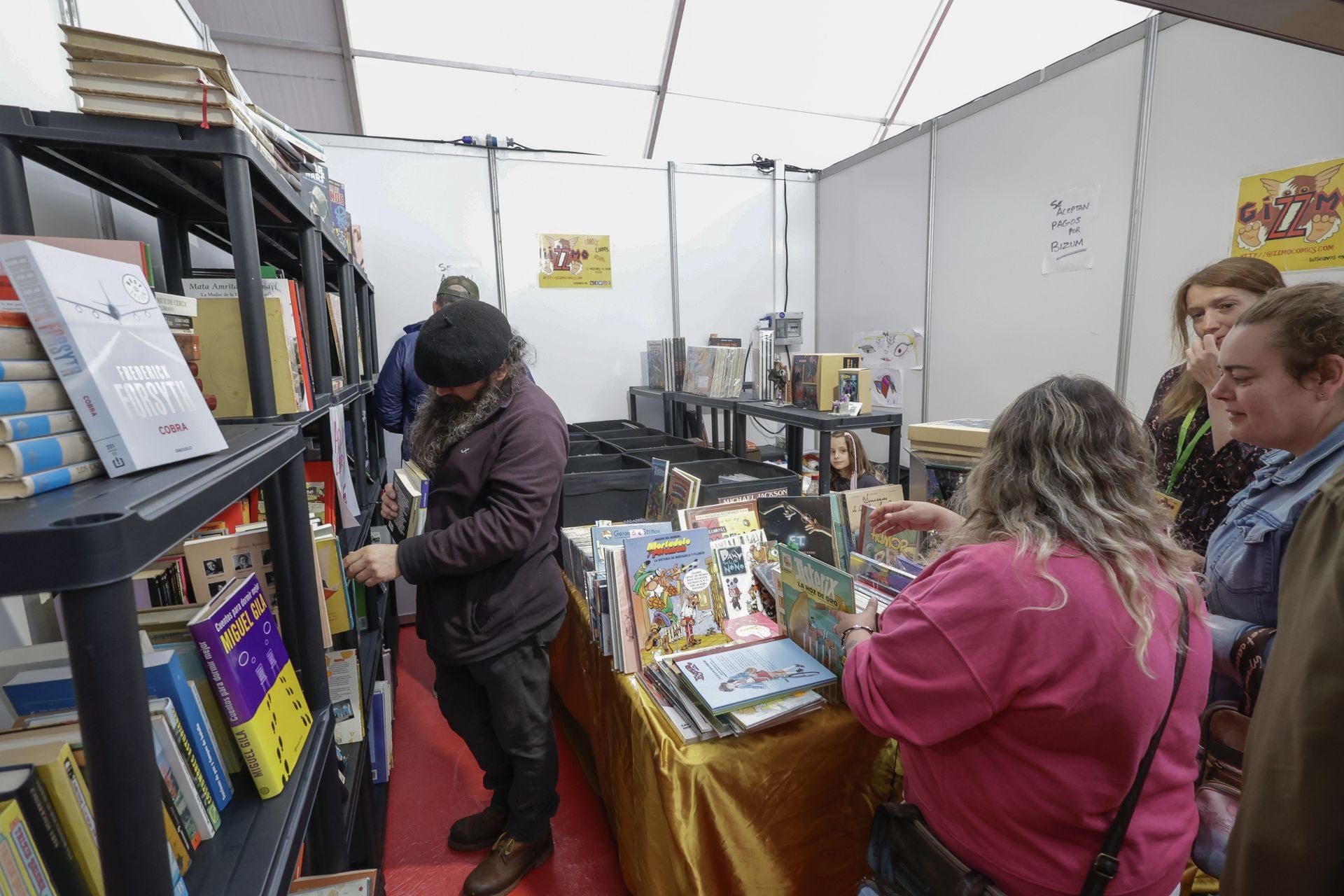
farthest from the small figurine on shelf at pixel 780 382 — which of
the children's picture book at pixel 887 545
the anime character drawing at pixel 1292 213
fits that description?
the anime character drawing at pixel 1292 213

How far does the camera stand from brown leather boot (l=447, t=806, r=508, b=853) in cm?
199

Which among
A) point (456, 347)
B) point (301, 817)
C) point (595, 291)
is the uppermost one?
point (595, 291)

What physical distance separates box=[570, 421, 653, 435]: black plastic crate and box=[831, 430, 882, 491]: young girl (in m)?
1.15

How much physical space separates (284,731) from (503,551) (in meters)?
0.72

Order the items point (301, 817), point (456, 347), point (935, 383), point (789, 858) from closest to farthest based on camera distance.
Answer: point (301, 817), point (789, 858), point (456, 347), point (935, 383)

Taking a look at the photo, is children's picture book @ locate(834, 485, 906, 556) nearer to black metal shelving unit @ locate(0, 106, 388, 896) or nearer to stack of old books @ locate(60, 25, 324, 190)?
black metal shelving unit @ locate(0, 106, 388, 896)

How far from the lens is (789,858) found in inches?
57.1

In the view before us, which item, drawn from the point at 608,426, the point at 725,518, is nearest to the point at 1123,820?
the point at 725,518

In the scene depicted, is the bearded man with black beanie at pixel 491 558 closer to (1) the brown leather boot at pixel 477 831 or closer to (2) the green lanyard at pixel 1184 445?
(1) the brown leather boot at pixel 477 831

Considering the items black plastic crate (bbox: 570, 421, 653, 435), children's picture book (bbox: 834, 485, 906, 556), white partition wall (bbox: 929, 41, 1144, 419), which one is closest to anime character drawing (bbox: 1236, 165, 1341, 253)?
white partition wall (bbox: 929, 41, 1144, 419)

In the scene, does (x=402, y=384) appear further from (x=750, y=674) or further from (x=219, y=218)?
(x=750, y=674)

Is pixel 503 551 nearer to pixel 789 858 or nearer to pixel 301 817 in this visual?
pixel 301 817

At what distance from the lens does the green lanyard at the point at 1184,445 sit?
5.54ft

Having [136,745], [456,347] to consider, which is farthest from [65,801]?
[456,347]
